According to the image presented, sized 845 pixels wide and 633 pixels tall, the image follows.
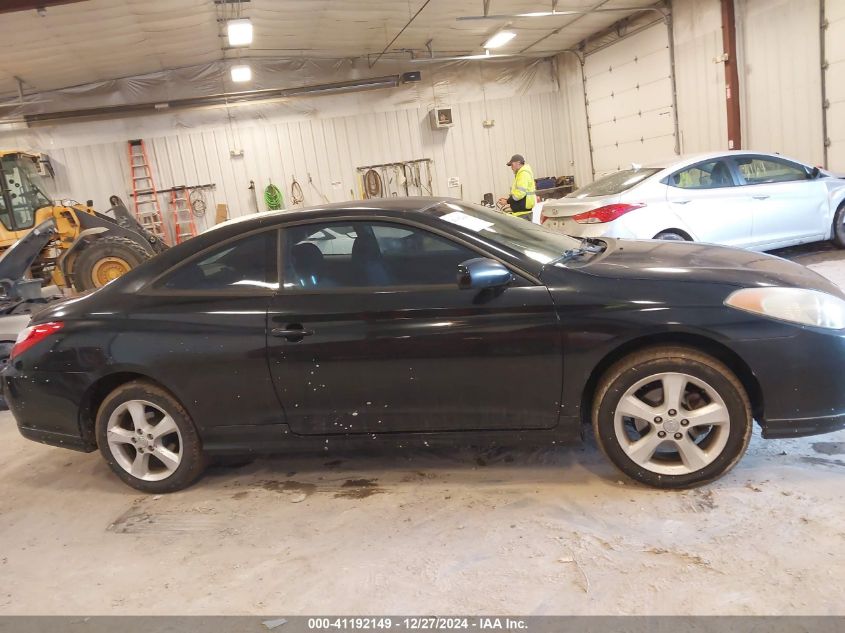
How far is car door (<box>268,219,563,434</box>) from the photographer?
3.05 meters

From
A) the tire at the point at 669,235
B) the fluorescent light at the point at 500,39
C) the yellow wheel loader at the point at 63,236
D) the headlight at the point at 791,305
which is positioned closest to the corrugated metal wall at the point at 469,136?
the fluorescent light at the point at 500,39

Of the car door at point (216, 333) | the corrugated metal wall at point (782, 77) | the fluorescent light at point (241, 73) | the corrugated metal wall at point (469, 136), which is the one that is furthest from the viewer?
the fluorescent light at point (241, 73)

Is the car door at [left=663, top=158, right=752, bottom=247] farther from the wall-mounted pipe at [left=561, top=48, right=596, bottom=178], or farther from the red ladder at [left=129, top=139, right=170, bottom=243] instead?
the red ladder at [left=129, top=139, right=170, bottom=243]

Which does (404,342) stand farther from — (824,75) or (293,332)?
(824,75)

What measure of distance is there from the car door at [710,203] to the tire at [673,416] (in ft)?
15.1

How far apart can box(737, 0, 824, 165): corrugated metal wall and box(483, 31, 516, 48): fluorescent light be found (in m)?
4.46

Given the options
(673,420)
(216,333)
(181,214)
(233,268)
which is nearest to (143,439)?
(216,333)

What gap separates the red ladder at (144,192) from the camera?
48.5 feet

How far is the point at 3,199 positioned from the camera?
11.0 meters

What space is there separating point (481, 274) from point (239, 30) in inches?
365

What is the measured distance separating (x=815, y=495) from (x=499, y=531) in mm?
1430

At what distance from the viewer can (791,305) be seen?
115 inches

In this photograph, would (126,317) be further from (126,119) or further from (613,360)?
(126,119)

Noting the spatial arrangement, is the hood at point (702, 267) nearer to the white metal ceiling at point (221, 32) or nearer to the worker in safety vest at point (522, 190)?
the worker in safety vest at point (522, 190)
